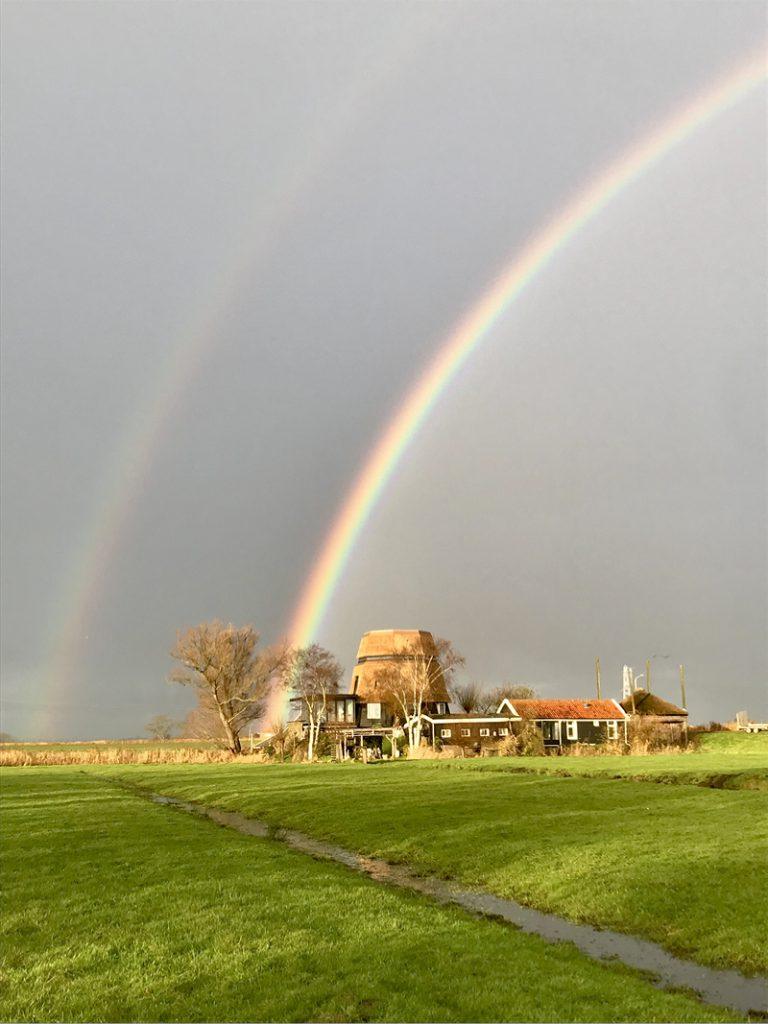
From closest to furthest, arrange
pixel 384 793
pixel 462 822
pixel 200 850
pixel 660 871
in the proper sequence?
1. pixel 660 871
2. pixel 200 850
3. pixel 462 822
4. pixel 384 793

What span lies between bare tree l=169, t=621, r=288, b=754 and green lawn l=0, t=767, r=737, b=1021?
9868cm

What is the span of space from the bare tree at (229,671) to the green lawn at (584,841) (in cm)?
7125

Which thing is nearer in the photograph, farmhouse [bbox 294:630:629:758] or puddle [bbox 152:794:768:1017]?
puddle [bbox 152:794:768:1017]

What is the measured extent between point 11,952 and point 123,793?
38.8 metres

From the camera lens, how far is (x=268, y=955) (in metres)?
15.1

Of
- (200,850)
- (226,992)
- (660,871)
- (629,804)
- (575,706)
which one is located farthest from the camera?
(575,706)

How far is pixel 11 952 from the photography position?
52.1 ft

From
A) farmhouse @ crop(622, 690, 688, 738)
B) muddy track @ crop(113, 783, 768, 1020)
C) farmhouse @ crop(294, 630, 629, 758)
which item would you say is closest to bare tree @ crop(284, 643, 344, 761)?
farmhouse @ crop(294, 630, 629, 758)

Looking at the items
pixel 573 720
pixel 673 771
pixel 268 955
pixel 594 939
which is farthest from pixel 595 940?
pixel 573 720

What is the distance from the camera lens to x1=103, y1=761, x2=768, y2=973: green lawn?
18.3 metres

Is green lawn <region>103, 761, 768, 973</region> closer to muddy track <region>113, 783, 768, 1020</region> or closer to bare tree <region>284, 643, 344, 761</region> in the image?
muddy track <region>113, 783, 768, 1020</region>

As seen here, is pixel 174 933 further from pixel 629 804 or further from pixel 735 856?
pixel 629 804

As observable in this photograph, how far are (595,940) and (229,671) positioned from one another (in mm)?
110290

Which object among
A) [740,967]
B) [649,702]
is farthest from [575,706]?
[740,967]
